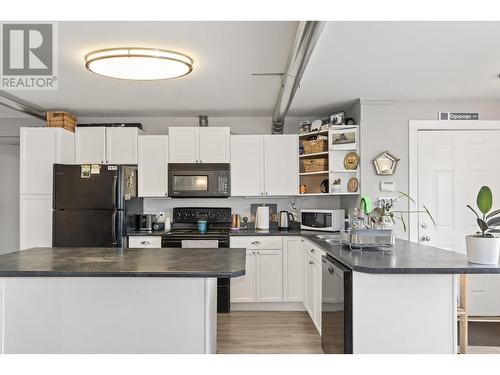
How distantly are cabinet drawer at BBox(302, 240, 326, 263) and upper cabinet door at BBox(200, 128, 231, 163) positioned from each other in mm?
1400

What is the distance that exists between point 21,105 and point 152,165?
1529 millimetres

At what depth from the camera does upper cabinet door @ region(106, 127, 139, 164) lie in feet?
15.0

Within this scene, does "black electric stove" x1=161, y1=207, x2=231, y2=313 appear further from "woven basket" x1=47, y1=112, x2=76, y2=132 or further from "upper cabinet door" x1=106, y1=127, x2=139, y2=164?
"woven basket" x1=47, y1=112, x2=76, y2=132

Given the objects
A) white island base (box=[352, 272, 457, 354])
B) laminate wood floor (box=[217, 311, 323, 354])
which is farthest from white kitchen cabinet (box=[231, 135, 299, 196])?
white island base (box=[352, 272, 457, 354])

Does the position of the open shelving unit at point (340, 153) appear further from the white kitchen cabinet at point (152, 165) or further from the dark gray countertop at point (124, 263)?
the dark gray countertop at point (124, 263)

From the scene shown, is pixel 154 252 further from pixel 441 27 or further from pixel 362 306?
pixel 441 27

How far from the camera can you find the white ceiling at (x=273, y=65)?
2459 mm

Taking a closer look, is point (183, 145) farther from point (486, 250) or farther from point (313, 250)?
point (486, 250)

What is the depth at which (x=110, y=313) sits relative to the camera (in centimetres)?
217

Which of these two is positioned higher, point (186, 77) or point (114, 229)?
point (186, 77)

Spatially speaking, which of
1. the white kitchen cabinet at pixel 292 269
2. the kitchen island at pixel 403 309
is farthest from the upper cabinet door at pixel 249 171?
the kitchen island at pixel 403 309

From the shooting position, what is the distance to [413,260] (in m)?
2.29

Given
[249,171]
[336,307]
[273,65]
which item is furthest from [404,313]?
[249,171]
